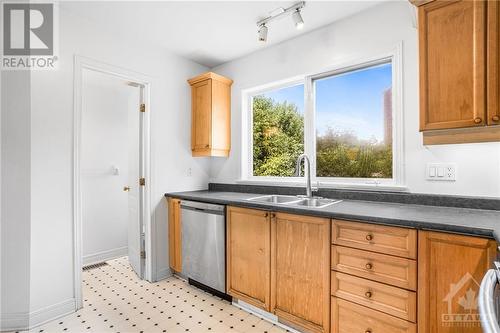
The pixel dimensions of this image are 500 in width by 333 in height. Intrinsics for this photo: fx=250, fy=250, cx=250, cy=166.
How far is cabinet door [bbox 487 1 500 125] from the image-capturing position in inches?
51.8

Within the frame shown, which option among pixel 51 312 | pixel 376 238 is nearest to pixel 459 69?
pixel 376 238

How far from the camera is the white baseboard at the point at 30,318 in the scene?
1860 millimetres

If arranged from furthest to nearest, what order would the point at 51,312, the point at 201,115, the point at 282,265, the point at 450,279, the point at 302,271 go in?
the point at 201,115 → the point at 51,312 → the point at 282,265 → the point at 302,271 → the point at 450,279

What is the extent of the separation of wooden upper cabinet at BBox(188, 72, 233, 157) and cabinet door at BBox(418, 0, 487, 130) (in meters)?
2.01

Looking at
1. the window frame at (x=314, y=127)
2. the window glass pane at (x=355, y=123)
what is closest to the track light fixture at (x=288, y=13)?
the window frame at (x=314, y=127)

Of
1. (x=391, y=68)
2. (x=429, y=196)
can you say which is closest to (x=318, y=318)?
(x=429, y=196)

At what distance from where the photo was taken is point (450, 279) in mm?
1239

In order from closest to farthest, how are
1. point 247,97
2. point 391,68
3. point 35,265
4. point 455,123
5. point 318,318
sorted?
point 455,123 < point 318,318 < point 35,265 < point 391,68 < point 247,97

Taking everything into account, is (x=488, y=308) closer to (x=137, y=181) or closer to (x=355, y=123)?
(x=355, y=123)

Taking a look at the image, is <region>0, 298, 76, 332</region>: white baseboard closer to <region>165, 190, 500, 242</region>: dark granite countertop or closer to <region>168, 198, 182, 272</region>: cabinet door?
<region>168, 198, 182, 272</region>: cabinet door

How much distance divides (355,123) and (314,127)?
1.26ft

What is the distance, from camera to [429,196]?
5.89ft

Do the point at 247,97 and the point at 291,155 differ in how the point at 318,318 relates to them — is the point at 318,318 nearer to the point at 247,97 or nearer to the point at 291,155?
the point at 291,155

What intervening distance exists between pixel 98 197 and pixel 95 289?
1302 millimetres
